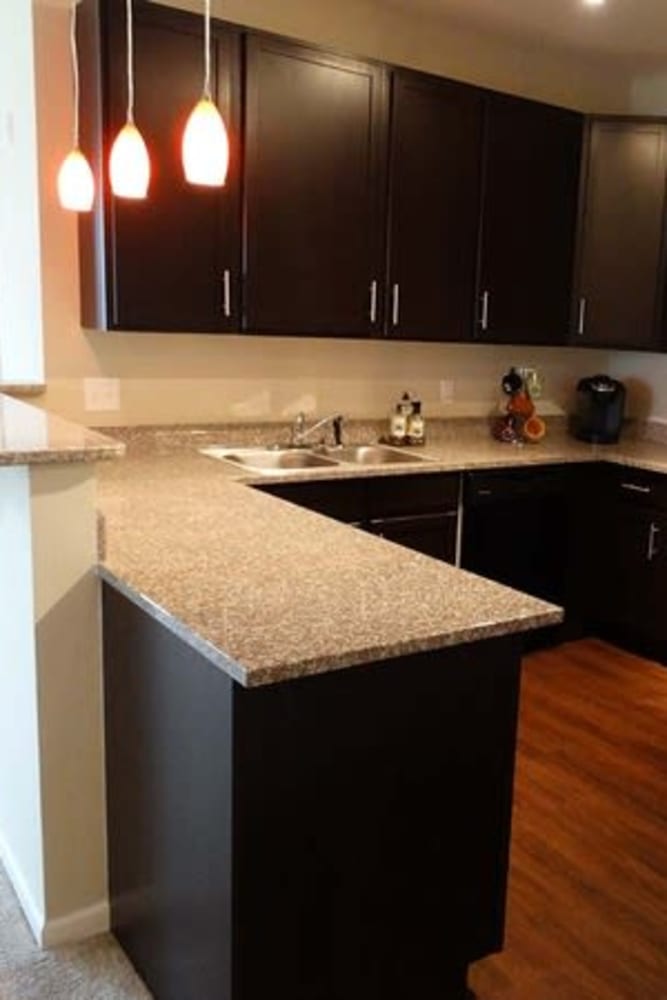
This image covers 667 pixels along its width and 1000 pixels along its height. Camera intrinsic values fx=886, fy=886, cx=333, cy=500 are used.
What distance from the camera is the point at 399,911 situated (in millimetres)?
1681

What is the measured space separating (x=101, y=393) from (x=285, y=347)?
32.2 inches

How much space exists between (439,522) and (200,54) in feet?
6.19

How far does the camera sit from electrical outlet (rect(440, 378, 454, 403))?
13.9 ft

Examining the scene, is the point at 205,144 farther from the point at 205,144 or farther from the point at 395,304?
the point at 395,304

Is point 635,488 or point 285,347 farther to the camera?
point 635,488

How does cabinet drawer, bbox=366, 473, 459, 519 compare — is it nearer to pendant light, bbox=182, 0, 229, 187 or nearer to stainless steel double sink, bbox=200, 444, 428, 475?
stainless steel double sink, bbox=200, 444, 428, 475

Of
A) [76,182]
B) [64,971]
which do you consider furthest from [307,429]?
[64,971]

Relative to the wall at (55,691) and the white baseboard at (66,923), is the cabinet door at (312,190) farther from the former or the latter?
the white baseboard at (66,923)

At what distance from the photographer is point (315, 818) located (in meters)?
1.54

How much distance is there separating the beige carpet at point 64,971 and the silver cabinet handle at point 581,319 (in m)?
3.27

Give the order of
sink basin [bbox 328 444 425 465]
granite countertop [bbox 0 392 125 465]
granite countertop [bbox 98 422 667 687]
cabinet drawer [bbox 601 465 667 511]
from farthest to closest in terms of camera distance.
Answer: cabinet drawer [bbox 601 465 667 511]
sink basin [bbox 328 444 425 465]
granite countertop [bbox 0 392 125 465]
granite countertop [bbox 98 422 667 687]

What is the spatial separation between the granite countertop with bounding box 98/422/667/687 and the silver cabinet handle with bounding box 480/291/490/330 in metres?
1.60

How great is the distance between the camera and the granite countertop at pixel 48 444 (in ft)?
5.62

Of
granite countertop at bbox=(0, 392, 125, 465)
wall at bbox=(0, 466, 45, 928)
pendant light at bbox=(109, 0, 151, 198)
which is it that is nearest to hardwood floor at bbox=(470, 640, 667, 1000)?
wall at bbox=(0, 466, 45, 928)
